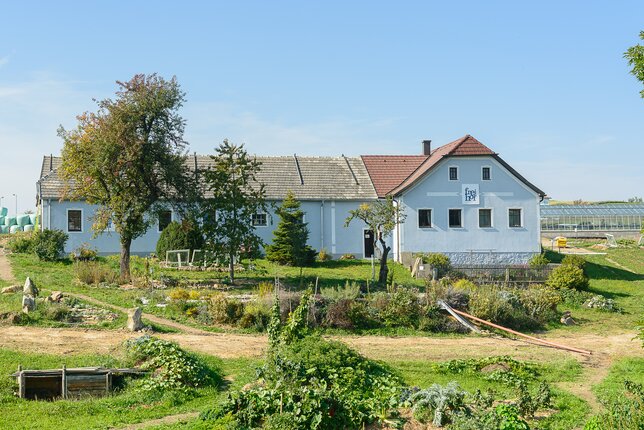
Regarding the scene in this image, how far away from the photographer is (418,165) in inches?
1693

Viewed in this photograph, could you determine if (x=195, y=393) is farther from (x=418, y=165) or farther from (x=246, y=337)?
(x=418, y=165)

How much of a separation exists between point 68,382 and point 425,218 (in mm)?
25691

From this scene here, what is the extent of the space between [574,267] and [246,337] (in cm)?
1602

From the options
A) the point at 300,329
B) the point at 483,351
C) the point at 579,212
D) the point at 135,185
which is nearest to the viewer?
the point at 300,329

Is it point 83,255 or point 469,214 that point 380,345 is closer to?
point 83,255

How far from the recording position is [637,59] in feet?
38.4

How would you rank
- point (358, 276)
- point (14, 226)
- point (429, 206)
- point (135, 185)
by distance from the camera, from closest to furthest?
point (135, 185), point (358, 276), point (429, 206), point (14, 226)

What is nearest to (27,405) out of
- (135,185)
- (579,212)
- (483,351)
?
(483,351)

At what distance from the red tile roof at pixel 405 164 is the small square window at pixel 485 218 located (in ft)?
10.3

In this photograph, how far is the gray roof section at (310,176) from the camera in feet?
129

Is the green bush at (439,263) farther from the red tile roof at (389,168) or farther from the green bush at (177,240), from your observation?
the green bush at (177,240)

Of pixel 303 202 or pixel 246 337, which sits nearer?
pixel 246 337

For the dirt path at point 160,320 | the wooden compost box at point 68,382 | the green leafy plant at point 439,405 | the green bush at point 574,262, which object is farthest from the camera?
the green bush at point 574,262

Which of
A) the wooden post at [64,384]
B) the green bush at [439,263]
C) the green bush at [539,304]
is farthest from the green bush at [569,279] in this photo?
the wooden post at [64,384]
